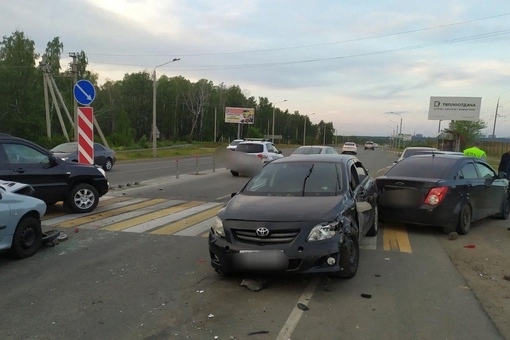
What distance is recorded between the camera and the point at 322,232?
4.80 meters

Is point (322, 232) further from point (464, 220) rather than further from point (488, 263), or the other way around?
point (464, 220)

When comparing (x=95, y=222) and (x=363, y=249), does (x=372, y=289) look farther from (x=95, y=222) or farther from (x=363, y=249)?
(x=95, y=222)

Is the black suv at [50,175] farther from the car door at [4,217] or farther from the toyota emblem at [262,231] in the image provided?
the toyota emblem at [262,231]

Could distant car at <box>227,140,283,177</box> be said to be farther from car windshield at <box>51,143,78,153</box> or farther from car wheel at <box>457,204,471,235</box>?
car windshield at <box>51,143,78,153</box>

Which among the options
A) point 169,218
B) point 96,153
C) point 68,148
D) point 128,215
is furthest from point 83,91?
point 96,153

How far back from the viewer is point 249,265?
15.7 ft

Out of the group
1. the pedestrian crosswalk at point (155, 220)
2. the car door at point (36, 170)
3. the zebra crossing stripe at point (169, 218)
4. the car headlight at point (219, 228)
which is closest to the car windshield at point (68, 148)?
the pedestrian crosswalk at point (155, 220)

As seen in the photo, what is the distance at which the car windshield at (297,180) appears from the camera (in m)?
5.90

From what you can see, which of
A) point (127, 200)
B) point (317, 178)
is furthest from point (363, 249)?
point (127, 200)

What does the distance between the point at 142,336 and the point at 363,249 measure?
409cm

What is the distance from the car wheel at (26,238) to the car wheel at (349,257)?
4.47 m

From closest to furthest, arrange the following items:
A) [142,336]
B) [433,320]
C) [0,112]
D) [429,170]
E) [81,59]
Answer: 1. [142,336]
2. [433,320]
3. [429,170]
4. [0,112]
5. [81,59]

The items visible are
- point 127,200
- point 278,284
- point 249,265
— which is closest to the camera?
point 249,265

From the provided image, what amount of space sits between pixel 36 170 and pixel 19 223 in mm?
3019
